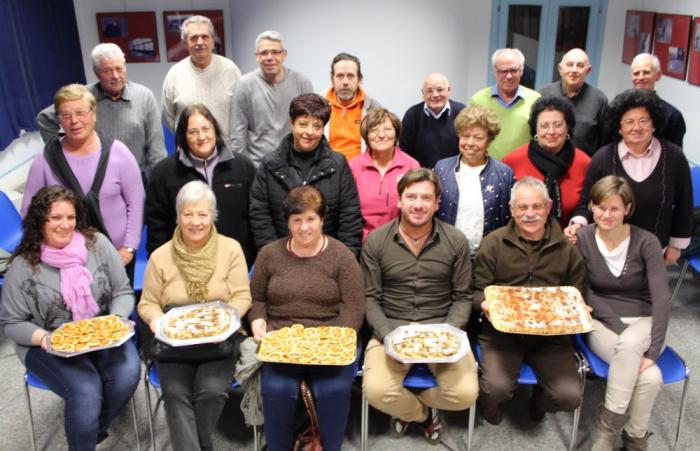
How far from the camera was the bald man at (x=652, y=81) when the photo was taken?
368 cm

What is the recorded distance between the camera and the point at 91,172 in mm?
3152

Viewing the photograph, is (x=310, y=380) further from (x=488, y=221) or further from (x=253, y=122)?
(x=253, y=122)

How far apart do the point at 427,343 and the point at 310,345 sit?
528 millimetres

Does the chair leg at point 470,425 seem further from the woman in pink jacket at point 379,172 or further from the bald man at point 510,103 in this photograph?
the bald man at point 510,103

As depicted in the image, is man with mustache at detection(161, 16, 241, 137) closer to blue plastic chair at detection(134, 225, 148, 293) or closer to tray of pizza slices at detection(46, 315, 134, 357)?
blue plastic chair at detection(134, 225, 148, 293)

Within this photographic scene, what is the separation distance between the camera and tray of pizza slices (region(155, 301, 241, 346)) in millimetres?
2631

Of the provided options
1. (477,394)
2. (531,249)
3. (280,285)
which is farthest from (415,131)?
(477,394)

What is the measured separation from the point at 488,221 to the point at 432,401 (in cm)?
97

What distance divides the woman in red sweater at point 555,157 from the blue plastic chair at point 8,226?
2959 mm

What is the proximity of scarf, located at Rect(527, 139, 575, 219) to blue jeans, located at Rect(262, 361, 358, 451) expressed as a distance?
1451mm

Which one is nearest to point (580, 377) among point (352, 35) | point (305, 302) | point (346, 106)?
point (305, 302)

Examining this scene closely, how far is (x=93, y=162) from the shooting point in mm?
3156

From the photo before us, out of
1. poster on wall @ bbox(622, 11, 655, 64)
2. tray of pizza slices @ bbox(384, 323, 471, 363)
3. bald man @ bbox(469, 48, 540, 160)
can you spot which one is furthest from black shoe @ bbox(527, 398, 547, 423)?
poster on wall @ bbox(622, 11, 655, 64)

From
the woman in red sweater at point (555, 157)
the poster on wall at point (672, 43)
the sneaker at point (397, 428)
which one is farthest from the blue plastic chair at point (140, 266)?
the poster on wall at point (672, 43)
